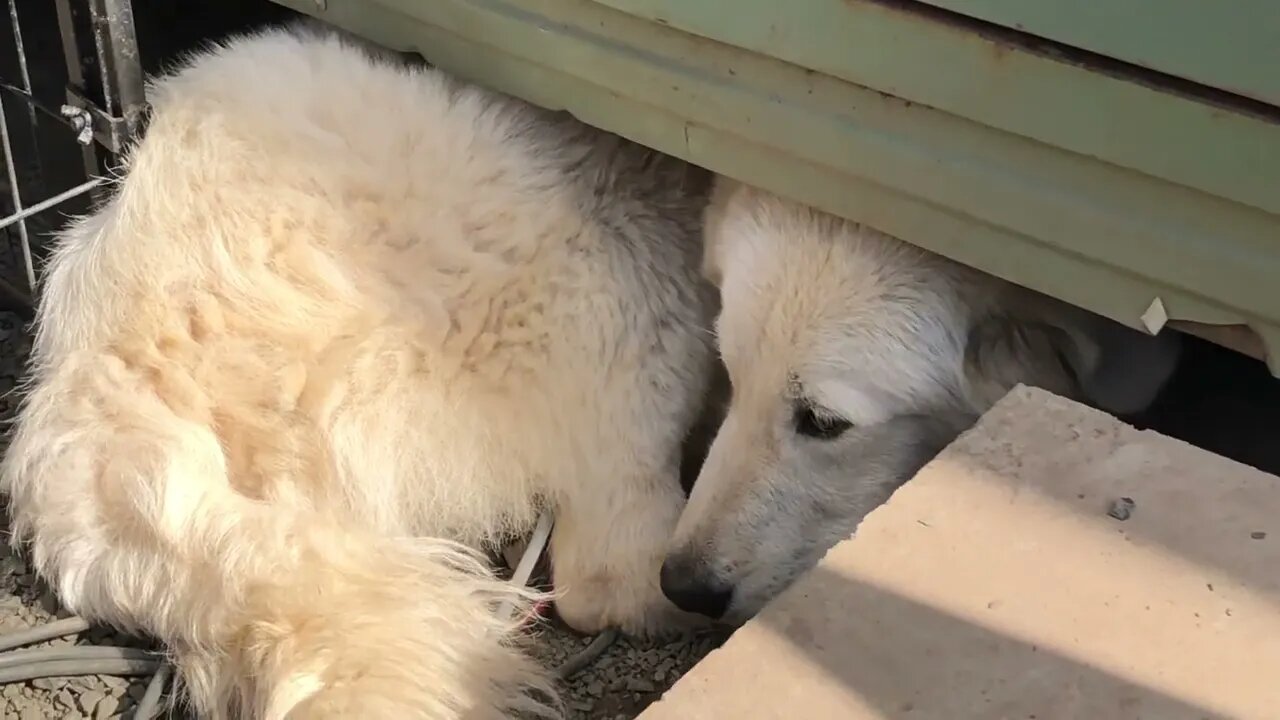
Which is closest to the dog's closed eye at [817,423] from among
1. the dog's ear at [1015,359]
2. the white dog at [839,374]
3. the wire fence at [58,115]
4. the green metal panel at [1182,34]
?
the white dog at [839,374]

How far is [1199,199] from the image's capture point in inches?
48.0

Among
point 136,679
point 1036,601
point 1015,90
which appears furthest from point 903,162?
point 136,679

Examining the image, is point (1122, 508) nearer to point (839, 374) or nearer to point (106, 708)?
point (839, 374)

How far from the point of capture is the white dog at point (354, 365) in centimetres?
151

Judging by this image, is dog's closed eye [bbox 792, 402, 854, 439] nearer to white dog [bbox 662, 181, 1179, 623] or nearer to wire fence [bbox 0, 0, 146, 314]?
white dog [bbox 662, 181, 1179, 623]

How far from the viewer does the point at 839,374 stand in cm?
156

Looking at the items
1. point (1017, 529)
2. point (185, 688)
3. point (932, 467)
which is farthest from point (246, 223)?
point (1017, 529)

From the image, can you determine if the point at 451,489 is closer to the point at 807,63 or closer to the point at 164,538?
the point at 164,538

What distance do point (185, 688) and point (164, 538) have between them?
215 millimetres

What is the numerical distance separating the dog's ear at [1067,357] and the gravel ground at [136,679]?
57 cm

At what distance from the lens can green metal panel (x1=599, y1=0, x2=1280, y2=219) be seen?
1163mm

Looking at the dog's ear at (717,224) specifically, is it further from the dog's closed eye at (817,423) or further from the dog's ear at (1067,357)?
the dog's ear at (1067,357)

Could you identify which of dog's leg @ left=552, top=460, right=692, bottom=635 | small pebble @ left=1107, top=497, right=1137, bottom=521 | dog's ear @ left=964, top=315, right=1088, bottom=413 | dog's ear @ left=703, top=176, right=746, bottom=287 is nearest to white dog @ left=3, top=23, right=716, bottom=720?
dog's leg @ left=552, top=460, right=692, bottom=635

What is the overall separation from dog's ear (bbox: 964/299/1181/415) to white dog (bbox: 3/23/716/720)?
0.45 metres
